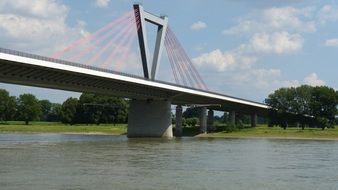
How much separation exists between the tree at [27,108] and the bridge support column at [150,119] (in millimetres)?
73426

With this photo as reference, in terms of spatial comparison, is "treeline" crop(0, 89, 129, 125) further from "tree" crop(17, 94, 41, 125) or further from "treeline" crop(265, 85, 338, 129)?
"treeline" crop(265, 85, 338, 129)

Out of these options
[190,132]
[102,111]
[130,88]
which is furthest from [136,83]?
[102,111]

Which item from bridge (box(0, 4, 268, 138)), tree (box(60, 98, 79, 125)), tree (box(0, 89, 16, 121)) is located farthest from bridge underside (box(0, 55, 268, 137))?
tree (box(0, 89, 16, 121))

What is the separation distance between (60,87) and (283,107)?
72725 millimetres

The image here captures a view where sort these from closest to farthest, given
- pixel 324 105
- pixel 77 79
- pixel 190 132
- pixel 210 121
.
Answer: pixel 77 79, pixel 190 132, pixel 324 105, pixel 210 121

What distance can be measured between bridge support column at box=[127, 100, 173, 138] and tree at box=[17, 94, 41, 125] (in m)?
73.4

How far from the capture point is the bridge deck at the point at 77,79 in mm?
57594

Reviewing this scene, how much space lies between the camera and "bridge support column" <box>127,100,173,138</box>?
9706 centimetres

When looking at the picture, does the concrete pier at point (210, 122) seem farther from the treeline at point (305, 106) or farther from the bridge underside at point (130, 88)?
the treeline at point (305, 106)

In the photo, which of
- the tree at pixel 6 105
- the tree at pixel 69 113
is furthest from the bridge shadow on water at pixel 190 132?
the tree at pixel 6 105

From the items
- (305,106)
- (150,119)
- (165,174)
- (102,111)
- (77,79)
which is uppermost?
(305,106)

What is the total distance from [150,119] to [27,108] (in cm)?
7610

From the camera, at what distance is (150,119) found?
322 feet

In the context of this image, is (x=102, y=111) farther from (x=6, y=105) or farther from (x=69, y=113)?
(x=6, y=105)
